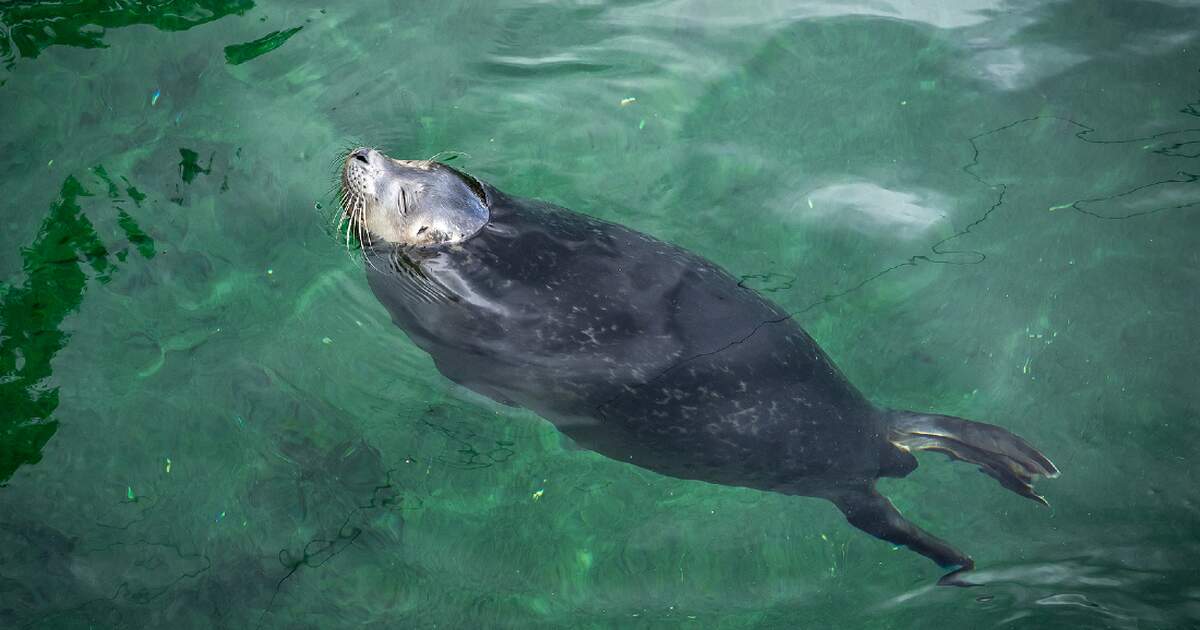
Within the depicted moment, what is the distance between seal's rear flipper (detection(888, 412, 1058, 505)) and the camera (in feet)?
13.5

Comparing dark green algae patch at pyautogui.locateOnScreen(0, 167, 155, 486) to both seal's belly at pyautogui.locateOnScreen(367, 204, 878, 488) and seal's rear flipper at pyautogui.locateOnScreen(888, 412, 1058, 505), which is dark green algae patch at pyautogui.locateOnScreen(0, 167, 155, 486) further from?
seal's rear flipper at pyautogui.locateOnScreen(888, 412, 1058, 505)

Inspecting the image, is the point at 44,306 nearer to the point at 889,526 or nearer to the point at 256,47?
the point at 256,47

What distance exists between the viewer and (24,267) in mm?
4293

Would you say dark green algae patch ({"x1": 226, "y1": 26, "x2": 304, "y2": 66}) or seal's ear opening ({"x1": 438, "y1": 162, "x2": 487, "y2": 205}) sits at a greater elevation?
dark green algae patch ({"x1": 226, "y1": 26, "x2": 304, "y2": 66})

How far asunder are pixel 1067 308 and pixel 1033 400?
52 cm

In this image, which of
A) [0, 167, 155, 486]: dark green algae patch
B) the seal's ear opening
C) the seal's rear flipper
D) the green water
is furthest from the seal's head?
the seal's rear flipper

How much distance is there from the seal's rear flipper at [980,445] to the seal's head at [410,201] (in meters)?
2.27

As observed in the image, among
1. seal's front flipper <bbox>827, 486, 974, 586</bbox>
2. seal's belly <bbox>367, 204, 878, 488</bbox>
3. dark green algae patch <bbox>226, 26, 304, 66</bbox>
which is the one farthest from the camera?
dark green algae patch <bbox>226, 26, 304, 66</bbox>

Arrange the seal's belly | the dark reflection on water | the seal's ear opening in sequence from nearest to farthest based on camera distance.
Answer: the seal's belly, the seal's ear opening, the dark reflection on water

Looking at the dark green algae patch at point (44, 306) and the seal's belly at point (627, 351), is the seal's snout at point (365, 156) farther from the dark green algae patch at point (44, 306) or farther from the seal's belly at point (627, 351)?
the dark green algae patch at point (44, 306)

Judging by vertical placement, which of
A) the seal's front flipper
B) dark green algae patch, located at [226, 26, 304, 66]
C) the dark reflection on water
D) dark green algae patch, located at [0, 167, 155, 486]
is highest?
the dark reflection on water

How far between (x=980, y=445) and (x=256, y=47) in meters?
4.36

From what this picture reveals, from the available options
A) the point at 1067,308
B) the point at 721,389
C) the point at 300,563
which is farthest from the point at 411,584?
the point at 1067,308

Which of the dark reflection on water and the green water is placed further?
the dark reflection on water
